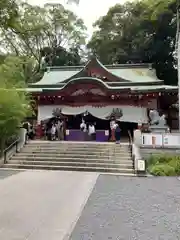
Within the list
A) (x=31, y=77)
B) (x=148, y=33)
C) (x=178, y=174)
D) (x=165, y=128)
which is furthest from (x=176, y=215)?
(x=31, y=77)

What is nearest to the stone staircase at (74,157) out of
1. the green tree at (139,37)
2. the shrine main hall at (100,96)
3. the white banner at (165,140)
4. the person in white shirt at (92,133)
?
the white banner at (165,140)

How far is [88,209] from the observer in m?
6.88

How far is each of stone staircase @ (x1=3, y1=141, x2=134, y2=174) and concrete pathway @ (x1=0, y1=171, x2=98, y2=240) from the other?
268 cm

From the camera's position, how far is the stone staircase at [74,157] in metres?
14.4

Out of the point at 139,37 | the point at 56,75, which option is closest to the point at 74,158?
the point at 56,75

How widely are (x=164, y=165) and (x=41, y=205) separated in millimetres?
7832

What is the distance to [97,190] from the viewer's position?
364 inches

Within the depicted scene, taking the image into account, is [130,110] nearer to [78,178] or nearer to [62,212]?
[78,178]

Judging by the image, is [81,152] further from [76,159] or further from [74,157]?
[76,159]

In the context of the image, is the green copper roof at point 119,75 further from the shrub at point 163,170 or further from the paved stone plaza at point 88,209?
the paved stone plaza at point 88,209

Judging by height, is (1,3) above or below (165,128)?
above

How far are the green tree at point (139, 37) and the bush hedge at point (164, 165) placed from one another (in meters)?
19.0

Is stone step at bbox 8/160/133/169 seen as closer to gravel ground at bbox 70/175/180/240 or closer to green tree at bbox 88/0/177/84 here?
gravel ground at bbox 70/175/180/240

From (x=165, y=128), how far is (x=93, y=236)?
15.3 m
